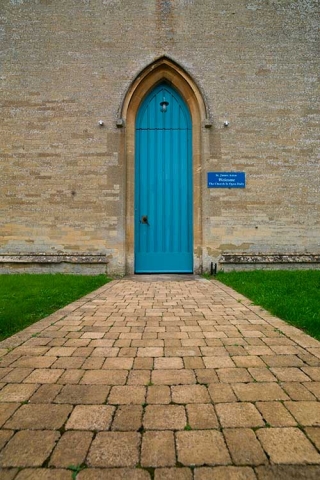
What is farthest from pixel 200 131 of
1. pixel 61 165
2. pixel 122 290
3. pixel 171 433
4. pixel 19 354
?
pixel 171 433

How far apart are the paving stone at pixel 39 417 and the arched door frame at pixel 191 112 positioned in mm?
6652

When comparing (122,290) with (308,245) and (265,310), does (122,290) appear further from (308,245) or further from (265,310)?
(308,245)

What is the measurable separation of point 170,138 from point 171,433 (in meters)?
8.25

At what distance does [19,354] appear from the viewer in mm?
2361

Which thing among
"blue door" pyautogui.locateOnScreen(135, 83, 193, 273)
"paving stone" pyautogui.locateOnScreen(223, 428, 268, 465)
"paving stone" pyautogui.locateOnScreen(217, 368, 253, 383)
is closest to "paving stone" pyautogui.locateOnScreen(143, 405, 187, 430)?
"paving stone" pyautogui.locateOnScreen(223, 428, 268, 465)

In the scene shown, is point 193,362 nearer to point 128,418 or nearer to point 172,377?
point 172,377

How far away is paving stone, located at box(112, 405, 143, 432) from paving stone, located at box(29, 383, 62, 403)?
43 centimetres

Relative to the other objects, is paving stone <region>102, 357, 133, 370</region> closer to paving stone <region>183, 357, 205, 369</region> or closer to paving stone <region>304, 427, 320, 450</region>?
paving stone <region>183, 357, 205, 369</region>

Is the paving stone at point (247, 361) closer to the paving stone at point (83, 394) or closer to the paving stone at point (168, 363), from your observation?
the paving stone at point (168, 363)

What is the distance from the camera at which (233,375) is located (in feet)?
6.50

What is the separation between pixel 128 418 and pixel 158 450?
0.27 m

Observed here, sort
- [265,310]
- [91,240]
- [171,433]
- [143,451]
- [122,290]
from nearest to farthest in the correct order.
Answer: [143,451]
[171,433]
[265,310]
[122,290]
[91,240]

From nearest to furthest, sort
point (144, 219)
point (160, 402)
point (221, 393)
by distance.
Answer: point (160, 402) < point (221, 393) < point (144, 219)

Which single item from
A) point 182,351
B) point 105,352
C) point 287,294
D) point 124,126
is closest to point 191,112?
point 124,126
